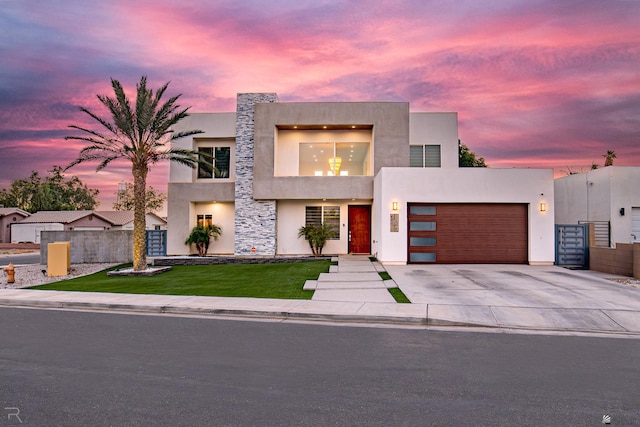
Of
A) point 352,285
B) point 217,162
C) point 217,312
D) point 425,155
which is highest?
point 425,155

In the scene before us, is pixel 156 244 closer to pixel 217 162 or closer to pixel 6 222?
pixel 217 162

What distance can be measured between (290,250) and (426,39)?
12.8m

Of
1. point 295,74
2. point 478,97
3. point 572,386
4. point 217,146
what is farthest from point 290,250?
point 572,386

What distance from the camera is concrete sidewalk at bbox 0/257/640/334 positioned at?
9055mm

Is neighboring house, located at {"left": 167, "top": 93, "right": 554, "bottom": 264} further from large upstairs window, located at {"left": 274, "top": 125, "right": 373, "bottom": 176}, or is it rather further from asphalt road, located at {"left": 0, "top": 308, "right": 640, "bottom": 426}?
asphalt road, located at {"left": 0, "top": 308, "right": 640, "bottom": 426}

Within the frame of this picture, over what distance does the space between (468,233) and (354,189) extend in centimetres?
634

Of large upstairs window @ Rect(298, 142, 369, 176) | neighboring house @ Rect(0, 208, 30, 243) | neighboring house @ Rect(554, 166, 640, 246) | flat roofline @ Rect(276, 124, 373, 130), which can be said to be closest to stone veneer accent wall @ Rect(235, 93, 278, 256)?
flat roofline @ Rect(276, 124, 373, 130)

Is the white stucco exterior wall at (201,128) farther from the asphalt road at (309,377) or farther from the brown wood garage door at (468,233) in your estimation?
the asphalt road at (309,377)

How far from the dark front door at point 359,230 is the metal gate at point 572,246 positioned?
30.8ft

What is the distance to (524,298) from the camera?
1117 cm

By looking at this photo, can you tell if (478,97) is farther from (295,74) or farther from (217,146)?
(217,146)

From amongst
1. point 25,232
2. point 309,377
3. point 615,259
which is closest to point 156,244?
point 309,377

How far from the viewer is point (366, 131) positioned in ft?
77.9

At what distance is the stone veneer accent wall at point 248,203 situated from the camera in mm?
23578
